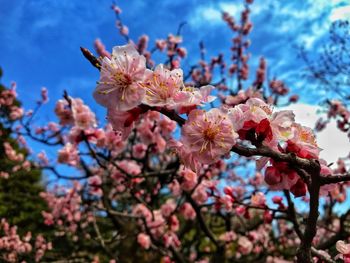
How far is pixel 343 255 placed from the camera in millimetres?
1729

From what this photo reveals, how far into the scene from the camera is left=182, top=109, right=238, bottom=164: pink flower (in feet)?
4.89

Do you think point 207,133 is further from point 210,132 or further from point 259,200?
point 259,200

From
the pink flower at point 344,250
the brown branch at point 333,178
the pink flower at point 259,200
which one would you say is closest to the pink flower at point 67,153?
the pink flower at point 259,200

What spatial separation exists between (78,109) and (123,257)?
479 cm

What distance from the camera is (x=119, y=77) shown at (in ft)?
4.95

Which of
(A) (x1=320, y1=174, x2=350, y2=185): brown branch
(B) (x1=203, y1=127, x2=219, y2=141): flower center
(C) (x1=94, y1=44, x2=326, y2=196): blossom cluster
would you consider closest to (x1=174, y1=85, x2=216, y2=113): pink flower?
(C) (x1=94, y1=44, x2=326, y2=196): blossom cluster

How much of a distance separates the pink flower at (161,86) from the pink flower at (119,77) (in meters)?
0.04

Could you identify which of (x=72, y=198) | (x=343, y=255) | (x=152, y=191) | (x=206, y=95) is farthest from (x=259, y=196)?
(x=72, y=198)

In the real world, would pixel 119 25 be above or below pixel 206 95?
above

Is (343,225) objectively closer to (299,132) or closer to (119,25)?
(299,132)

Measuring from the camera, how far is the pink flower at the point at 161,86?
146cm

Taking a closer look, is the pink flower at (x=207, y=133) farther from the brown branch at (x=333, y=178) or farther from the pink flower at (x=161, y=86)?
the brown branch at (x=333, y=178)

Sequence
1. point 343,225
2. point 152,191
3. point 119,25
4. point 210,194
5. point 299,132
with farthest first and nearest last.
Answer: point 119,25
point 152,191
point 210,194
point 343,225
point 299,132

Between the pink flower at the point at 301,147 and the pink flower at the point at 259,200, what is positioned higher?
the pink flower at the point at 259,200
